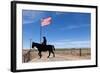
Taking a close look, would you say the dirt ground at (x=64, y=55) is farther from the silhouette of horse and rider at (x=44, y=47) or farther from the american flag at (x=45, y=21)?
the american flag at (x=45, y=21)

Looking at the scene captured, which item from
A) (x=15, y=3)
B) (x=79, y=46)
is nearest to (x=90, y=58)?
(x=79, y=46)

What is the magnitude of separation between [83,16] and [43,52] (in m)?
0.44

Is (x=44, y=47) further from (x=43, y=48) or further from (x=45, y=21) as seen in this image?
(x=45, y=21)

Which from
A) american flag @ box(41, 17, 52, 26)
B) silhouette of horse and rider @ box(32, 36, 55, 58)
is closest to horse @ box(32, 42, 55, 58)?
silhouette of horse and rider @ box(32, 36, 55, 58)

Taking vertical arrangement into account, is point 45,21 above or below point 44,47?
above

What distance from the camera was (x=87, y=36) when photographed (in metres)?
1.71

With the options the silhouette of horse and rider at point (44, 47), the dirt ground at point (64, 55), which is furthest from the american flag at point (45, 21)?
the dirt ground at point (64, 55)

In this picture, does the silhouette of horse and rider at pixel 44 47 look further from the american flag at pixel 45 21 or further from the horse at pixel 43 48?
the american flag at pixel 45 21

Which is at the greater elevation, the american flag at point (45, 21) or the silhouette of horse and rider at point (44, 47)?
the american flag at point (45, 21)

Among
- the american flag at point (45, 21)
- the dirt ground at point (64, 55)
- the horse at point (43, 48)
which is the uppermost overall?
the american flag at point (45, 21)

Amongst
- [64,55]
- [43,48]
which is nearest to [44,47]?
[43,48]

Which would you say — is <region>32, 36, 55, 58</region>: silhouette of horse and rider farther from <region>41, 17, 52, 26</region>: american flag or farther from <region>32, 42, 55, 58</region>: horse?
<region>41, 17, 52, 26</region>: american flag

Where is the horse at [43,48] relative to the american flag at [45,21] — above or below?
below

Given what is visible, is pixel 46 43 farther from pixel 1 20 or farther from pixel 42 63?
pixel 1 20
